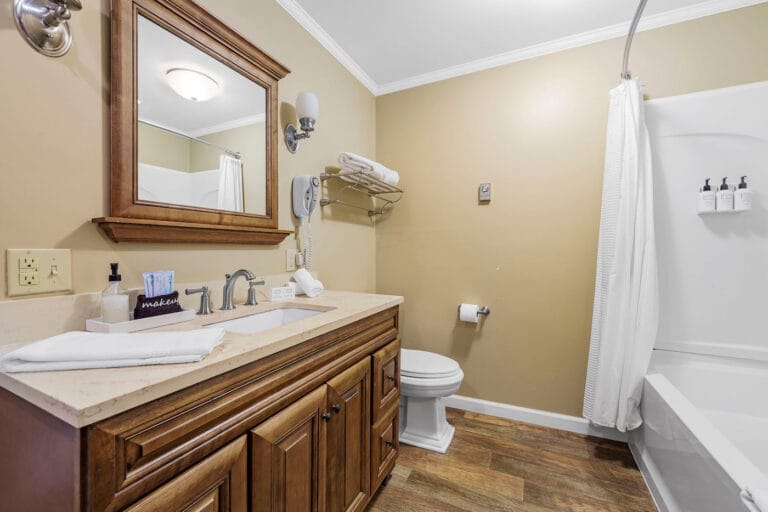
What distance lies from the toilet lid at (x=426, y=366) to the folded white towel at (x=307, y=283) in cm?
67

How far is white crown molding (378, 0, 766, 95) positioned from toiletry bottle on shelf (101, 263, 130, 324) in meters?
2.21

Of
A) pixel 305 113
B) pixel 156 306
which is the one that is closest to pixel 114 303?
pixel 156 306

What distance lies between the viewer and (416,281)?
2387 millimetres

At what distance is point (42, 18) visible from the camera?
2.63ft

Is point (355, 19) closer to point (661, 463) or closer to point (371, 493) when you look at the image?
point (371, 493)

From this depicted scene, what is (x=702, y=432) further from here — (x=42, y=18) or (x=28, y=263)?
(x=42, y=18)

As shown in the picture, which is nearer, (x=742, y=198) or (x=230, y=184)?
(x=230, y=184)

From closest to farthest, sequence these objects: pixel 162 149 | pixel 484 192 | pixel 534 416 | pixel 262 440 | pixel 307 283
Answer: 1. pixel 262 440
2. pixel 162 149
3. pixel 307 283
4. pixel 534 416
5. pixel 484 192

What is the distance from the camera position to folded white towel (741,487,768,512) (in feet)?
2.58

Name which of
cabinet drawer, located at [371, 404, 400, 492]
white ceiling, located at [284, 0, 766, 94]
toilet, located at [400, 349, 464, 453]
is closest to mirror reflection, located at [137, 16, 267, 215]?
white ceiling, located at [284, 0, 766, 94]

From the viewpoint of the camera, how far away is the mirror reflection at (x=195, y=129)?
104 centimetres

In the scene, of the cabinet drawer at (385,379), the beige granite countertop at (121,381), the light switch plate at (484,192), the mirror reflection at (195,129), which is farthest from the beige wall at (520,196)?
the beige granite countertop at (121,381)

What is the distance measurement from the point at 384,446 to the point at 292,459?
68cm

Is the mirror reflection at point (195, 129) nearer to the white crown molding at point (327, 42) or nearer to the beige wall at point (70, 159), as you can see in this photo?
the beige wall at point (70, 159)
